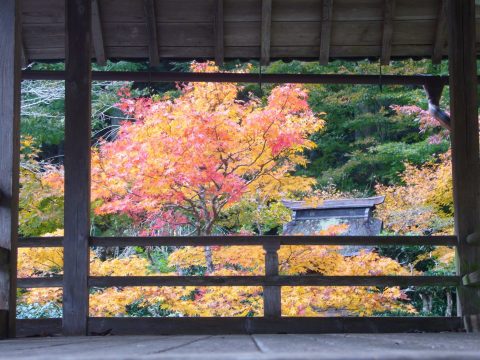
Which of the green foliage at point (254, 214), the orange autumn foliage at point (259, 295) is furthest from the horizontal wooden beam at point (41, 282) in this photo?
the green foliage at point (254, 214)

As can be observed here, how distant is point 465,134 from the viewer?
14.5 feet

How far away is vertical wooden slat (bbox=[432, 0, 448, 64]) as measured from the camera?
5.03 metres

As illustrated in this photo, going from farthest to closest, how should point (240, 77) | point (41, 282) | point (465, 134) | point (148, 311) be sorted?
point (148, 311) < point (240, 77) < point (41, 282) < point (465, 134)

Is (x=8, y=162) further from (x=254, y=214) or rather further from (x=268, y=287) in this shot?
(x=254, y=214)

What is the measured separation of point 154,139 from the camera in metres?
7.64

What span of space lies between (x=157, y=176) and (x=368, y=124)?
678cm

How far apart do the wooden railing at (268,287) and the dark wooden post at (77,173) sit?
11cm

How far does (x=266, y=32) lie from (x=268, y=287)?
6.14ft

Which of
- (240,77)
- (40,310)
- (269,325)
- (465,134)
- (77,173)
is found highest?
(240,77)

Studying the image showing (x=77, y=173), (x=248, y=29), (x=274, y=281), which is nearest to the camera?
(x=77, y=173)

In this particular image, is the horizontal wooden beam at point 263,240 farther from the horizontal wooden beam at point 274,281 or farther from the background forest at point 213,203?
the background forest at point 213,203

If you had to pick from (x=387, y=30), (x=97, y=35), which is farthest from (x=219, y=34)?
(x=387, y=30)

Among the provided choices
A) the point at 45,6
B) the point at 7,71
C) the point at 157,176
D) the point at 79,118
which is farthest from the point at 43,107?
the point at 7,71

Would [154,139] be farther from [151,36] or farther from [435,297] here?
[435,297]
